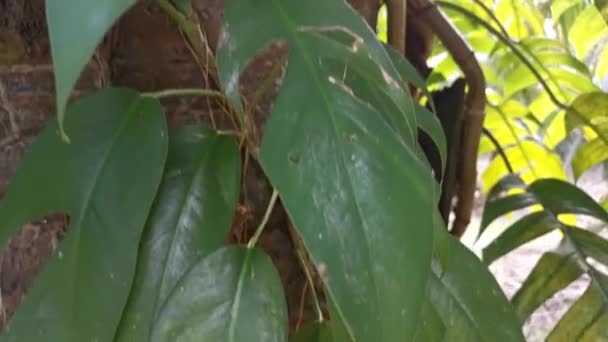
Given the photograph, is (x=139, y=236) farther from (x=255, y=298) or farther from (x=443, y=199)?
(x=443, y=199)

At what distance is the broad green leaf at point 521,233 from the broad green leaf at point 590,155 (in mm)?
262

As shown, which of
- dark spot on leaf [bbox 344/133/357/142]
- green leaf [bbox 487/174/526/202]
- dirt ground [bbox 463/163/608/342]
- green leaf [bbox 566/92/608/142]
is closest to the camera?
dark spot on leaf [bbox 344/133/357/142]

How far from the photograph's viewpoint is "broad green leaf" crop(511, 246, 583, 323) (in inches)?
28.4

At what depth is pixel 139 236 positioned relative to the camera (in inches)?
18.8

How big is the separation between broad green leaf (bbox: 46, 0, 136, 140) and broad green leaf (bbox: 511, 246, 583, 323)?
0.52 meters

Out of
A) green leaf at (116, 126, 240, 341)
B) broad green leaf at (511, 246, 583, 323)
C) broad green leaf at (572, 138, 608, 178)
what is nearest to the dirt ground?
broad green leaf at (572, 138, 608, 178)

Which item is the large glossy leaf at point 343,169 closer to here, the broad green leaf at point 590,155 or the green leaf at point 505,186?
the green leaf at point 505,186

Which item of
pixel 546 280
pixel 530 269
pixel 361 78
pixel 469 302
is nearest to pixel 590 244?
pixel 546 280

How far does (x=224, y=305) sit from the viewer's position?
0.46 metres

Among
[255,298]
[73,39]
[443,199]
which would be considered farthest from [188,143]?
[443,199]

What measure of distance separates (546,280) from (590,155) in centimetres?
34

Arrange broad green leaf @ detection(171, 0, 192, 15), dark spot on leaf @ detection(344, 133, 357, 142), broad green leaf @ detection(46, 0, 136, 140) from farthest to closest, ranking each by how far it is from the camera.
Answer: broad green leaf @ detection(171, 0, 192, 15) < dark spot on leaf @ detection(344, 133, 357, 142) < broad green leaf @ detection(46, 0, 136, 140)

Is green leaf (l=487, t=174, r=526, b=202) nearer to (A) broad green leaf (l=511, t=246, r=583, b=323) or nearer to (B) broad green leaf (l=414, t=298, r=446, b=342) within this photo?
(A) broad green leaf (l=511, t=246, r=583, b=323)

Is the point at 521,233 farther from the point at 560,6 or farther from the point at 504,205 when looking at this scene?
the point at 560,6
